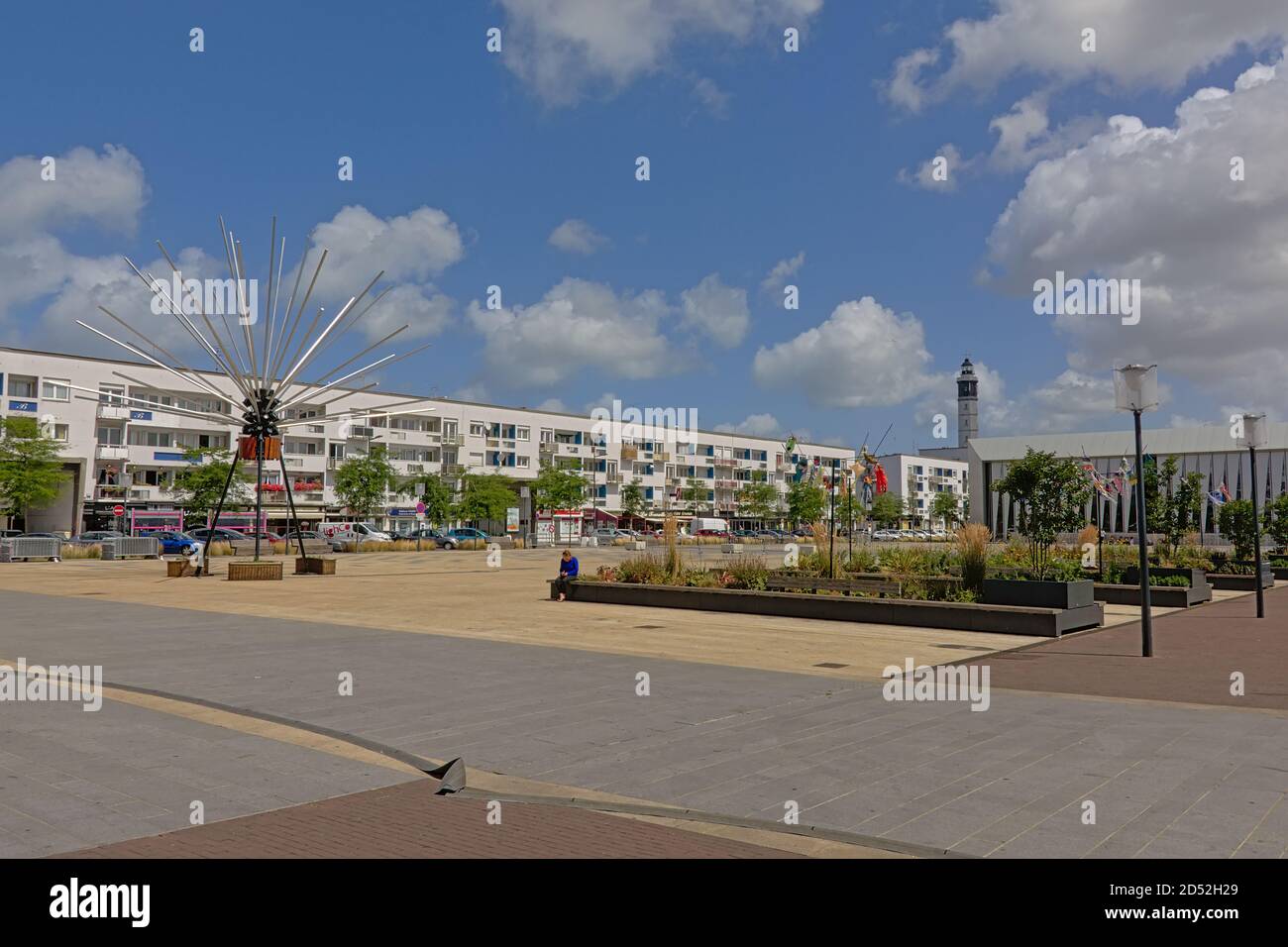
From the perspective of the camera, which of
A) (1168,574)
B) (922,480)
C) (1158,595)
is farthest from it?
(922,480)

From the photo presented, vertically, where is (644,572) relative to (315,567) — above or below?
above

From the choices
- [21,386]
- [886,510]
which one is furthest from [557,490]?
[886,510]

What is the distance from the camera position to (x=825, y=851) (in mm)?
5422

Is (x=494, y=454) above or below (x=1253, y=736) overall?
above

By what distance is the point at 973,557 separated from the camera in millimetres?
18938

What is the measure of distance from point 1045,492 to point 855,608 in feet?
16.3

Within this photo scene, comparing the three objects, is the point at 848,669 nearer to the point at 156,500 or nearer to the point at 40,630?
the point at 40,630

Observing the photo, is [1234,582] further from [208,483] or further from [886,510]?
[886,510]

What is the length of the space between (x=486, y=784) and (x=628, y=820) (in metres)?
1.30

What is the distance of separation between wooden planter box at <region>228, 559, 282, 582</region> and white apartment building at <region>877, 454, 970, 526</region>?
12620 centimetres

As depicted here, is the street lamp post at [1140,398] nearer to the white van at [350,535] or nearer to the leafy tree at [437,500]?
the white van at [350,535]

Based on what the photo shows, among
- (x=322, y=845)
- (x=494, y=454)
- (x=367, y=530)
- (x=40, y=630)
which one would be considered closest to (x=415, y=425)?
(x=494, y=454)

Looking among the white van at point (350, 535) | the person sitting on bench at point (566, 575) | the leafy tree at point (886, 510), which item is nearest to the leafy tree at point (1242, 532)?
the person sitting on bench at point (566, 575)

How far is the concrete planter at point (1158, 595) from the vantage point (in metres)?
22.5
